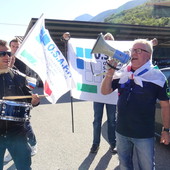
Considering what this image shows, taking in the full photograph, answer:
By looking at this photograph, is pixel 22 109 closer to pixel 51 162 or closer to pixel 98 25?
pixel 51 162

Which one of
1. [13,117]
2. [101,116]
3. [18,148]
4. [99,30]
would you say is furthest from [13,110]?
[99,30]

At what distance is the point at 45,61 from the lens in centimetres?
312

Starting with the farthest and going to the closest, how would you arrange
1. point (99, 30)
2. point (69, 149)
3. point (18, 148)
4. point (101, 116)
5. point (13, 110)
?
point (99, 30) < point (69, 149) < point (101, 116) < point (18, 148) < point (13, 110)

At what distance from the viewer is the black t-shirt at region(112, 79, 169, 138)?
8.34 feet

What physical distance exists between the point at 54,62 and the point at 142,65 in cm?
118

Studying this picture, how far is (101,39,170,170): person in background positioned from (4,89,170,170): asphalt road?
135 centimetres

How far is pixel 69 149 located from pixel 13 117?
2232 mm

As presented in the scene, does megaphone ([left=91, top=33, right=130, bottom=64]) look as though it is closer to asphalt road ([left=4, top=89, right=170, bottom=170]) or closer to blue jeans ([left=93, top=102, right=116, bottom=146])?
asphalt road ([left=4, top=89, right=170, bottom=170])

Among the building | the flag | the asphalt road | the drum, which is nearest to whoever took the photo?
the drum

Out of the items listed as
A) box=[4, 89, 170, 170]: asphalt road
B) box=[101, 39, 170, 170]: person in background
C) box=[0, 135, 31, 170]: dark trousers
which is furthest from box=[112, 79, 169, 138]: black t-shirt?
box=[4, 89, 170, 170]: asphalt road

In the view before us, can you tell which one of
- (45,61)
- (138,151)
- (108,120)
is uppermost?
(45,61)

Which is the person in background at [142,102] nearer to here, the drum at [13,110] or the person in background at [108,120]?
the drum at [13,110]

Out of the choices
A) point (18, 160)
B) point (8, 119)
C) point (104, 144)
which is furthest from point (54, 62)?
point (104, 144)

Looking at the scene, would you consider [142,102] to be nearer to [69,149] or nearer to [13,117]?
[13,117]
